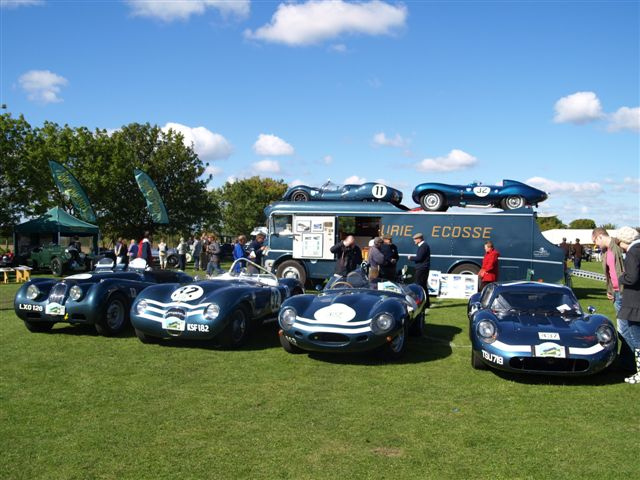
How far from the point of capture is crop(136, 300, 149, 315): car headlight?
27.5ft

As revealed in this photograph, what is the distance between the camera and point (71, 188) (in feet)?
92.2

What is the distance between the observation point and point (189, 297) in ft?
27.5

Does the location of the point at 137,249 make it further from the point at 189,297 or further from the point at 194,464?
the point at 194,464

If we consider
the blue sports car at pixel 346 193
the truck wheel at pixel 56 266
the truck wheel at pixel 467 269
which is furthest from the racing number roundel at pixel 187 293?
the truck wheel at pixel 56 266

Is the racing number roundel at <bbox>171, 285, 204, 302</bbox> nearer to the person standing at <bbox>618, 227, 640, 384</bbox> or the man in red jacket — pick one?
the person standing at <bbox>618, 227, 640, 384</bbox>

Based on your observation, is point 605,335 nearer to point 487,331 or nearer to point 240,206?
point 487,331

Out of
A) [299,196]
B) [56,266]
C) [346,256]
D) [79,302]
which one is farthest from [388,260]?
[56,266]

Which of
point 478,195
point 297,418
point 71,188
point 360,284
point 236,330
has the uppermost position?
point 71,188

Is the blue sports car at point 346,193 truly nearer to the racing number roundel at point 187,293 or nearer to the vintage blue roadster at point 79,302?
the vintage blue roadster at point 79,302

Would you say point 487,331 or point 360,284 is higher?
point 360,284

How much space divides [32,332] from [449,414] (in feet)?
Result: 24.3

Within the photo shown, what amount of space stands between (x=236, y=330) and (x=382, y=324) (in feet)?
7.67

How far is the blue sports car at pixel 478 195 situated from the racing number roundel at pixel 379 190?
1007 millimetres

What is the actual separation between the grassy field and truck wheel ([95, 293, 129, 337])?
1054 millimetres
